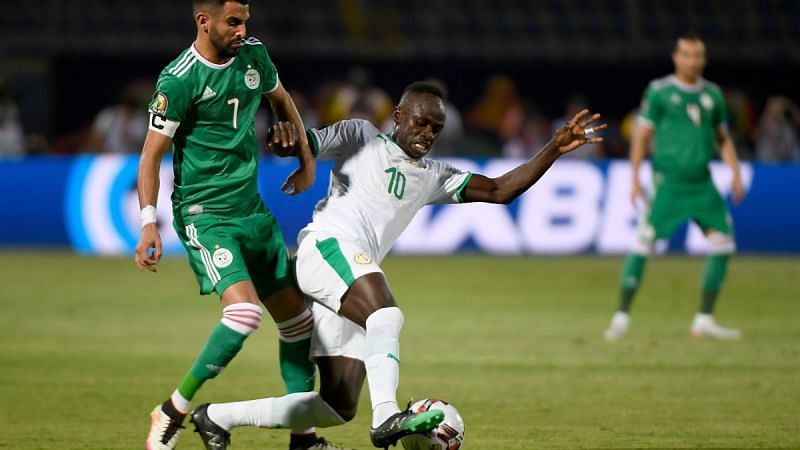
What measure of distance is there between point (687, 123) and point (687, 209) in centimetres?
72

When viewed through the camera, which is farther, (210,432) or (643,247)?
(643,247)

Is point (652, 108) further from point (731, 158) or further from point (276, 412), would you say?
point (276, 412)

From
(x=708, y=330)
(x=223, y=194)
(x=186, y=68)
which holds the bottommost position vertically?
(x=708, y=330)

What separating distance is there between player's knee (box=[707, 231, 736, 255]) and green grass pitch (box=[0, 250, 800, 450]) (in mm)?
752

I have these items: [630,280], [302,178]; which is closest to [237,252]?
[302,178]

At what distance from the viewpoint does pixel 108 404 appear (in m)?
7.60

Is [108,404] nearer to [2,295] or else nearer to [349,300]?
[349,300]

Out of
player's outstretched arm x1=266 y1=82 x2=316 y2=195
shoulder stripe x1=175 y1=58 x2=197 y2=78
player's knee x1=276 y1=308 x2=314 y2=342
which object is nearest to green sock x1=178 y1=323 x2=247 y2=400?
player's knee x1=276 y1=308 x2=314 y2=342

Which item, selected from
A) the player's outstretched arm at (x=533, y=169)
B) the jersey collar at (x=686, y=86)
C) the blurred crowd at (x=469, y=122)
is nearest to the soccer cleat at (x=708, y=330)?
the jersey collar at (x=686, y=86)

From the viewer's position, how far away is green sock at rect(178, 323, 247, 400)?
582 centimetres

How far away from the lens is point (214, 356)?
5832 mm

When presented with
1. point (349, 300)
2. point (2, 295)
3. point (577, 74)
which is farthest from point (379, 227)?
point (577, 74)

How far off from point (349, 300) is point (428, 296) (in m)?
7.27

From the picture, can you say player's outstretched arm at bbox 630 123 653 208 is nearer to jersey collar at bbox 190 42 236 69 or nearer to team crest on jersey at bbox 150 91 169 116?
jersey collar at bbox 190 42 236 69
